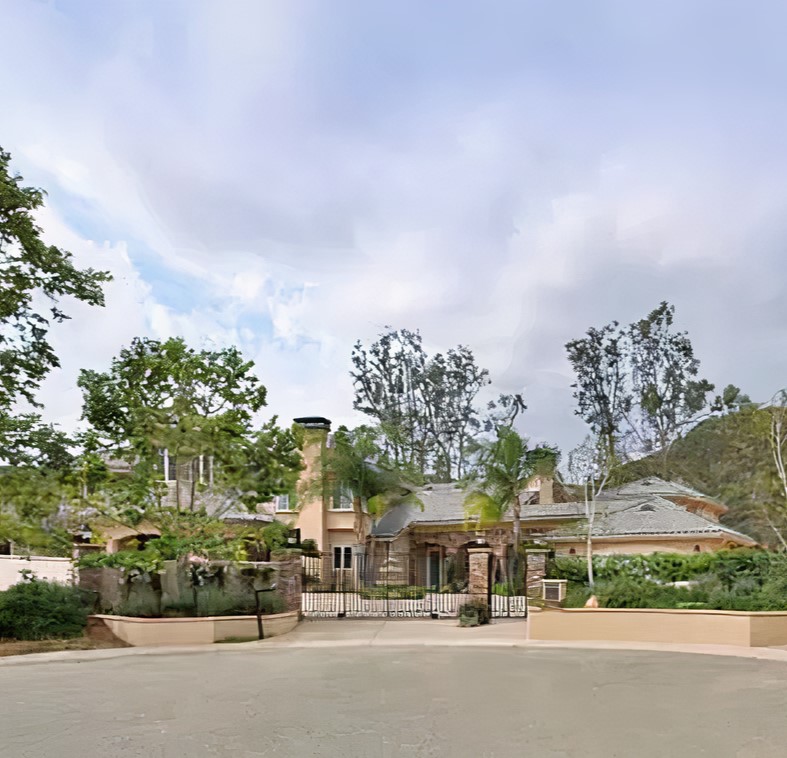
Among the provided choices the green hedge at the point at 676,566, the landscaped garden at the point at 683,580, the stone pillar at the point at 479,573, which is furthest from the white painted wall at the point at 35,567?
the landscaped garden at the point at 683,580

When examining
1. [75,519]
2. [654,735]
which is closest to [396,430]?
[75,519]

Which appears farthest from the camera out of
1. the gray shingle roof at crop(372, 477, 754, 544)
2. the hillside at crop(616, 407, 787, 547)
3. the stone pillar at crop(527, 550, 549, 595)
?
the hillside at crop(616, 407, 787, 547)

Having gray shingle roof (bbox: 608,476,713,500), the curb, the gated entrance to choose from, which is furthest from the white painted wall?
gray shingle roof (bbox: 608,476,713,500)

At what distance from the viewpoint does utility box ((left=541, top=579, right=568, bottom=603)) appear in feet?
66.2

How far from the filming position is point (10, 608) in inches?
667

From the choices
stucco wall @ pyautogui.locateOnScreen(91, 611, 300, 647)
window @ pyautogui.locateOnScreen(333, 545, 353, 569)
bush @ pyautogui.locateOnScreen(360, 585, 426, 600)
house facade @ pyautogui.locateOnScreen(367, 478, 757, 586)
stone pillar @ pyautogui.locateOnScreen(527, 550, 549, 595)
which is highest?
house facade @ pyautogui.locateOnScreen(367, 478, 757, 586)

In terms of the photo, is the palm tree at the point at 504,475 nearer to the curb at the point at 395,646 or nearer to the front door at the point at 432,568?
the front door at the point at 432,568

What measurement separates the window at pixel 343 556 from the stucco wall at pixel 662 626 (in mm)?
19461

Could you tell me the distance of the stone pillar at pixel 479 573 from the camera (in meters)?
22.2

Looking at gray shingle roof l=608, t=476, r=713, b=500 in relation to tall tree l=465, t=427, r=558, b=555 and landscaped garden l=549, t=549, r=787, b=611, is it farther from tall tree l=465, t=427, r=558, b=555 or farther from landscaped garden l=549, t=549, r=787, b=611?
landscaped garden l=549, t=549, r=787, b=611

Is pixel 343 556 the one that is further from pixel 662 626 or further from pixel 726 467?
pixel 726 467

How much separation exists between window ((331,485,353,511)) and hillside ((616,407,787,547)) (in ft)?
42.1

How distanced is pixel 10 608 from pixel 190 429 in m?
4.73

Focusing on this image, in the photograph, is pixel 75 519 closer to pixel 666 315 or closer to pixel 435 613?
pixel 435 613
